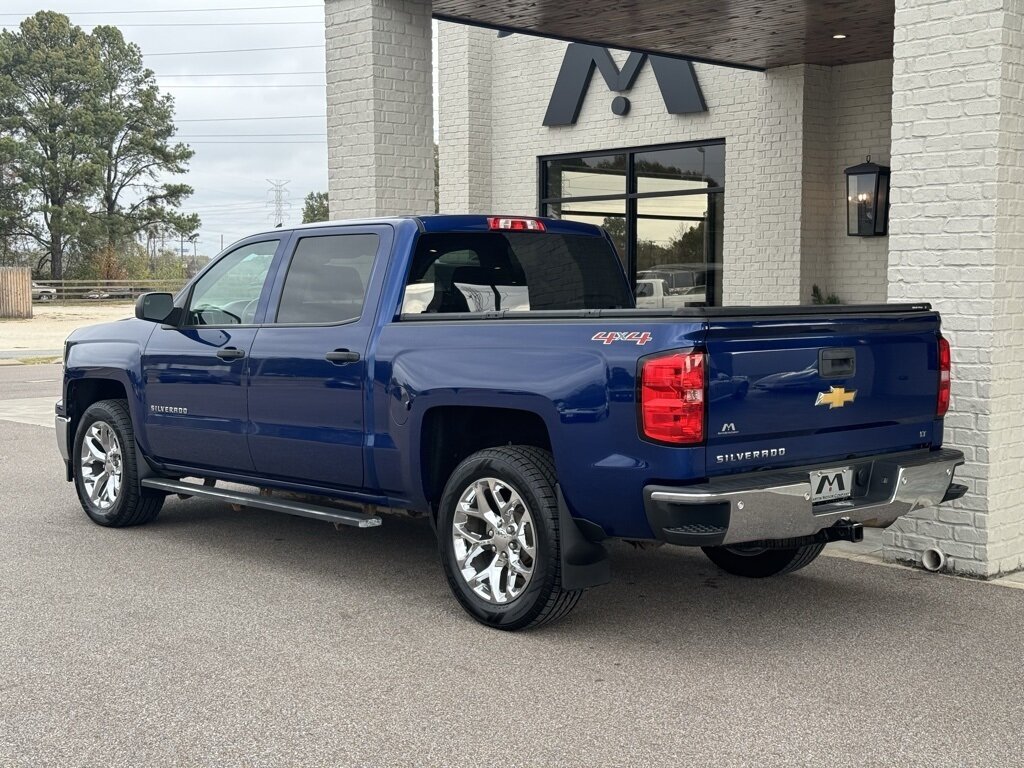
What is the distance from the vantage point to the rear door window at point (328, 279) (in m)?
6.76

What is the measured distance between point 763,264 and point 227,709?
10959 millimetres

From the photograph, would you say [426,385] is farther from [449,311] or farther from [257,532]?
[257,532]

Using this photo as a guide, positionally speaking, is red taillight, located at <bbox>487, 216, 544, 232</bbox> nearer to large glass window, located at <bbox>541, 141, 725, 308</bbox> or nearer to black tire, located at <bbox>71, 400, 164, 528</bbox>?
black tire, located at <bbox>71, 400, 164, 528</bbox>

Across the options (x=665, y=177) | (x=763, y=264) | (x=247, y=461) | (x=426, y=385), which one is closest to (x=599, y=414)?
(x=426, y=385)

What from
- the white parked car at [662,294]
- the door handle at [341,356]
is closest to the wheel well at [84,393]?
the door handle at [341,356]

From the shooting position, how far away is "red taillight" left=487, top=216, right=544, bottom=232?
6.90 m

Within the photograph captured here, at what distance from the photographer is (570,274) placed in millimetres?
7184

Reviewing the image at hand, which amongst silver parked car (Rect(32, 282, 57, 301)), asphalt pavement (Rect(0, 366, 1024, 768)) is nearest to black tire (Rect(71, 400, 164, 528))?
asphalt pavement (Rect(0, 366, 1024, 768))

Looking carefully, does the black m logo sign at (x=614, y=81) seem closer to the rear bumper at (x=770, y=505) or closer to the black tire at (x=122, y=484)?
the black tire at (x=122, y=484)

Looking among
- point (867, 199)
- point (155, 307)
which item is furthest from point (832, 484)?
point (867, 199)

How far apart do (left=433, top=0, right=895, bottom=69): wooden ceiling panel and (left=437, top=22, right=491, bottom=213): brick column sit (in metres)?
4.64

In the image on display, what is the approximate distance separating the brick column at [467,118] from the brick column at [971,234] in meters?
10.9

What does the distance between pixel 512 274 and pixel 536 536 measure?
1845mm

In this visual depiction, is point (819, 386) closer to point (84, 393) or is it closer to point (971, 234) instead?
point (971, 234)
